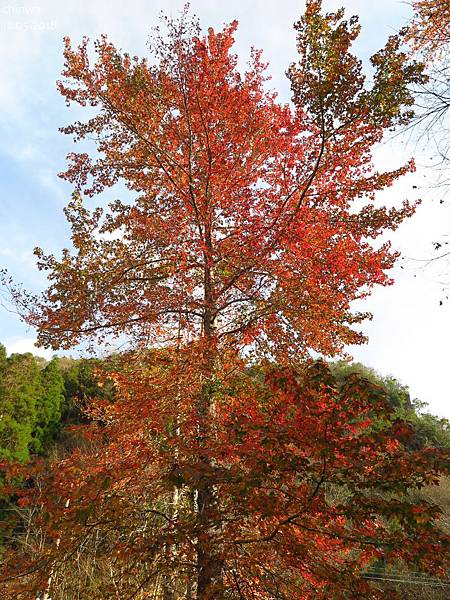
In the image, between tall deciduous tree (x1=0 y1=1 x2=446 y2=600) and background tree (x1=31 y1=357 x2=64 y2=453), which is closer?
tall deciduous tree (x1=0 y1=1 x2=446 y2=600)

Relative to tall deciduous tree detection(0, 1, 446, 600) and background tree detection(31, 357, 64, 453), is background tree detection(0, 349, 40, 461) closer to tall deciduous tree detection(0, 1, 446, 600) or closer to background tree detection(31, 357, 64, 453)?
background tree detection(31, 357, 64, 453)

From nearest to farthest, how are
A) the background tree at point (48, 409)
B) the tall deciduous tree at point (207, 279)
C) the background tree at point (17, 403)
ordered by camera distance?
1. the tall deciduous tree at point (207, 279)
2. the background tree at point (17, 403)
3. the background tree at point (48, 409)

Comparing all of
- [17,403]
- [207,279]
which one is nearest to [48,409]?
[17,403]

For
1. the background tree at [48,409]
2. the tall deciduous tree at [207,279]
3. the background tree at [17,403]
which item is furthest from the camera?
the background tree at [48,409]

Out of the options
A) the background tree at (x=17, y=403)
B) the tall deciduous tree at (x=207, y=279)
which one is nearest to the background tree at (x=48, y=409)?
the background tree at (x=17, y=403)

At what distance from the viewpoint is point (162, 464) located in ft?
17.3

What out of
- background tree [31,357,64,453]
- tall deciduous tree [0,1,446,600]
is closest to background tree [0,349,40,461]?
background tree [31,357,64,453]

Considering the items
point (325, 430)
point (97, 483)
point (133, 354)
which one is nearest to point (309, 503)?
point (325, 430)

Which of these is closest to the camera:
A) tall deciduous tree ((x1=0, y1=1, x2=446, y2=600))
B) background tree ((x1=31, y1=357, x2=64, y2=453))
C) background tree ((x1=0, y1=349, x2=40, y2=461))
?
tall deciduous tree ((x1=0, y1=1, x2=446, y2=600))

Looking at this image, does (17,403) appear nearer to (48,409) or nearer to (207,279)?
(48,409)

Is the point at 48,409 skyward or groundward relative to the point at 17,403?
skyward

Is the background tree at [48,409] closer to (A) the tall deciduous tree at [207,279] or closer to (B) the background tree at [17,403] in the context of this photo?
(B) the background tree at [17,403]

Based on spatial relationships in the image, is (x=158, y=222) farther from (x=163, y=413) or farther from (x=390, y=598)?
(x=390, y=598)

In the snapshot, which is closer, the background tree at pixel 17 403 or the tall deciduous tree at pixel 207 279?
the tall deciduous tree at pixel 207 279
